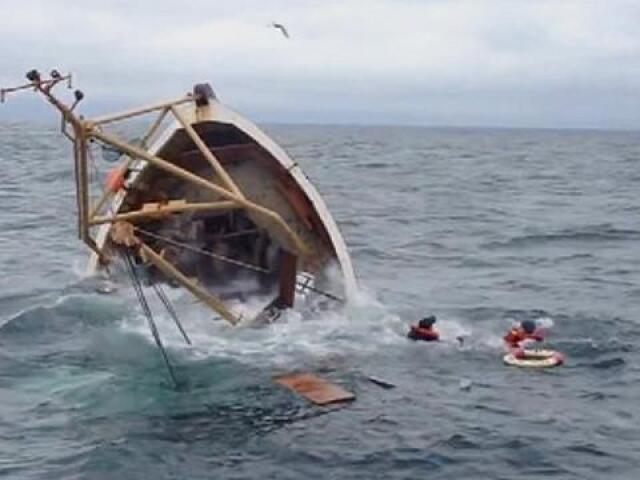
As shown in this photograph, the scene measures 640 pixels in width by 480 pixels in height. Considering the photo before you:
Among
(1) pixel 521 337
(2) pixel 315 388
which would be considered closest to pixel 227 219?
(1) pixel 521 337

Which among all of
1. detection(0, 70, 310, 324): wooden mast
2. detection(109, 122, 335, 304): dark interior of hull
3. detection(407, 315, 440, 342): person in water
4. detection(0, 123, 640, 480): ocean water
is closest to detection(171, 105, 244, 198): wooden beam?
detection(0, 70, 310, 324): wooden mast

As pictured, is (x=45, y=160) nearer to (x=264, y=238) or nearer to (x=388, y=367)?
(x=264, y=238)

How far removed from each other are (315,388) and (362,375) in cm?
145

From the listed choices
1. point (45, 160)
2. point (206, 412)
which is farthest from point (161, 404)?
point (45, 160)

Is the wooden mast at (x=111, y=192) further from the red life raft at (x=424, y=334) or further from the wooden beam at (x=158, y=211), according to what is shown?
the red life raft at (x=424, y=334)

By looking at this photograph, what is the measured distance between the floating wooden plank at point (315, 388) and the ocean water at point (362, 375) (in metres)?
0.24

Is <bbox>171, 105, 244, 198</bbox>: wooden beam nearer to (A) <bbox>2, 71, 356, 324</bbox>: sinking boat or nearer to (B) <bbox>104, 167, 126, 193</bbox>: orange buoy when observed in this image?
(A) <bbox>2, 71, 356, 324</bbox>: sinking boat

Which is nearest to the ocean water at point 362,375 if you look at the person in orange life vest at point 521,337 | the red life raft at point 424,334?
the red life raft at point 424,334

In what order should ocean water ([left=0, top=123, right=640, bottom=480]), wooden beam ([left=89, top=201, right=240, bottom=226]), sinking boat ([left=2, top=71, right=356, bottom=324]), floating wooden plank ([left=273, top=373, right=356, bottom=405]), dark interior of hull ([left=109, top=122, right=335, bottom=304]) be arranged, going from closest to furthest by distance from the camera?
ocean water ([left=0, top=123, right=640, bottom=480]) < floating wooden plank ([left=273, top=373, right=356, bottom=405]) < wooden beam ([left=89, top=201, right=240, bottom=226]) < sinking boat ([left=2, top=71, right=356, bottom=324]) < dark interior of hull ([left=109, top=122, right=335, bottom=304])

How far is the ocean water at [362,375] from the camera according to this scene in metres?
15.3

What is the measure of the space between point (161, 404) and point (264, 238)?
8512mm

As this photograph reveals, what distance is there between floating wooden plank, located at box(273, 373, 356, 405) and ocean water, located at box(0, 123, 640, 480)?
9.5 inches

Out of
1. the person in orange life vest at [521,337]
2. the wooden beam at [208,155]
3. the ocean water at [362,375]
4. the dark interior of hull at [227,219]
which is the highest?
the wooden beam at [208,155]

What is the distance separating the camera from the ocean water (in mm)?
15328
